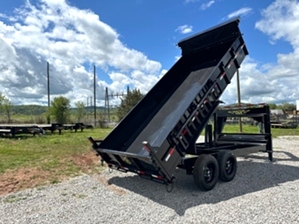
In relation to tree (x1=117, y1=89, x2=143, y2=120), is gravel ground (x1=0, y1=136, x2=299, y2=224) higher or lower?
lower

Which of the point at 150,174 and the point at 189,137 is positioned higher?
the point at 189,137

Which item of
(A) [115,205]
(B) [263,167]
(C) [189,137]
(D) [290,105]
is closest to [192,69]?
(C) [189,137]

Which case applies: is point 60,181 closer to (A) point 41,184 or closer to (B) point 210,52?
(A) point 41,184

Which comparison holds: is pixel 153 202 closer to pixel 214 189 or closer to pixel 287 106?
pixel 214 189

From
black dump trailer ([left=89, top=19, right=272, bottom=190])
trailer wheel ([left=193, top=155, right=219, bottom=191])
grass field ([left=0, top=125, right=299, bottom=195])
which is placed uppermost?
black dump trailer ([left=89, top=19, right=272, bottom=190])

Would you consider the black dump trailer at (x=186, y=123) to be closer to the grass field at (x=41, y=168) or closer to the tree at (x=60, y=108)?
the grass field at (x=41, y=168)

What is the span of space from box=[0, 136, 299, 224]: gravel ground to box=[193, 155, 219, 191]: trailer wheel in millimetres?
140

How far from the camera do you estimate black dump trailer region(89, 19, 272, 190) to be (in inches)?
179

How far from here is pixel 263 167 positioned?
6.75 meters

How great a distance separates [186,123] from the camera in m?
4.73

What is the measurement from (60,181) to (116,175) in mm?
1244

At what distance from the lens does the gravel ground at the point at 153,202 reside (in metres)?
3.65

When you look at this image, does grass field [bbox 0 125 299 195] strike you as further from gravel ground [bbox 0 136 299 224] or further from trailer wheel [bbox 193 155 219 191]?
trailer wheel [bbox 193 155 219 191]

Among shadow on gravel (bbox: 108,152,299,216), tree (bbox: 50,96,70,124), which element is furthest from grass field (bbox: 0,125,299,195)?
tree (bbox: 50,96,70,124)
